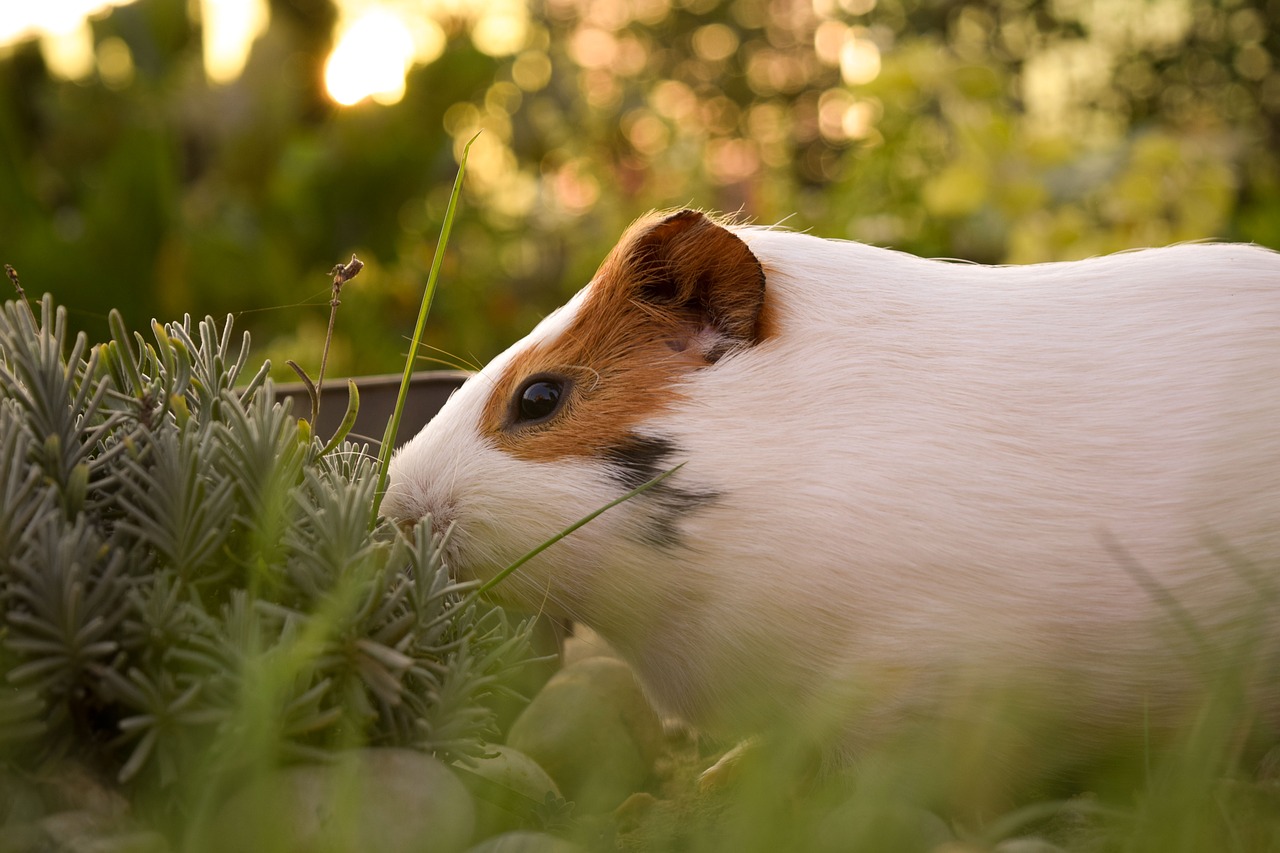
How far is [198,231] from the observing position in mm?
3059

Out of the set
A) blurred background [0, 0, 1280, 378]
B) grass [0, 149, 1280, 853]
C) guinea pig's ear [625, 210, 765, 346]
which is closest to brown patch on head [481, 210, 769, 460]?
guinea pig's ear [625, 210, 765, 346]

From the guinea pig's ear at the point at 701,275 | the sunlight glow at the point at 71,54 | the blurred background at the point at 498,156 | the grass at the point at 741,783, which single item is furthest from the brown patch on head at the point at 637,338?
the sunlight glow at the point at 71,54

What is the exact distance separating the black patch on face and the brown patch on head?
2cm

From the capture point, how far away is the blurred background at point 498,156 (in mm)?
2871

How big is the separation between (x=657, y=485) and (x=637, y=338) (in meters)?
0.17

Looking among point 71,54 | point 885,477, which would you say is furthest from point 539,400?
point 71,54

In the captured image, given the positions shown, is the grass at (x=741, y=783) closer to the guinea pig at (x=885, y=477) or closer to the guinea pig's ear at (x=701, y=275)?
the guinea pig at (x=885, y=477)

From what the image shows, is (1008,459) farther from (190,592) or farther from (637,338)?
(190,592)

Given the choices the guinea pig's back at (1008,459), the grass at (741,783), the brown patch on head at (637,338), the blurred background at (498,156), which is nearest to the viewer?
the grass at (741,783)

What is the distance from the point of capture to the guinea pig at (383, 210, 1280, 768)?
873 mm

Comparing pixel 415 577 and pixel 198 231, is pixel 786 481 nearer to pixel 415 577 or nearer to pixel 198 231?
pixel 415 577

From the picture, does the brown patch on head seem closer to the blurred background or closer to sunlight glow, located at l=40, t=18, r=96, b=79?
the blurred background

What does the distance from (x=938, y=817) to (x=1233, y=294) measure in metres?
0.51

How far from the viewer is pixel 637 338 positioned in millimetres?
1071
